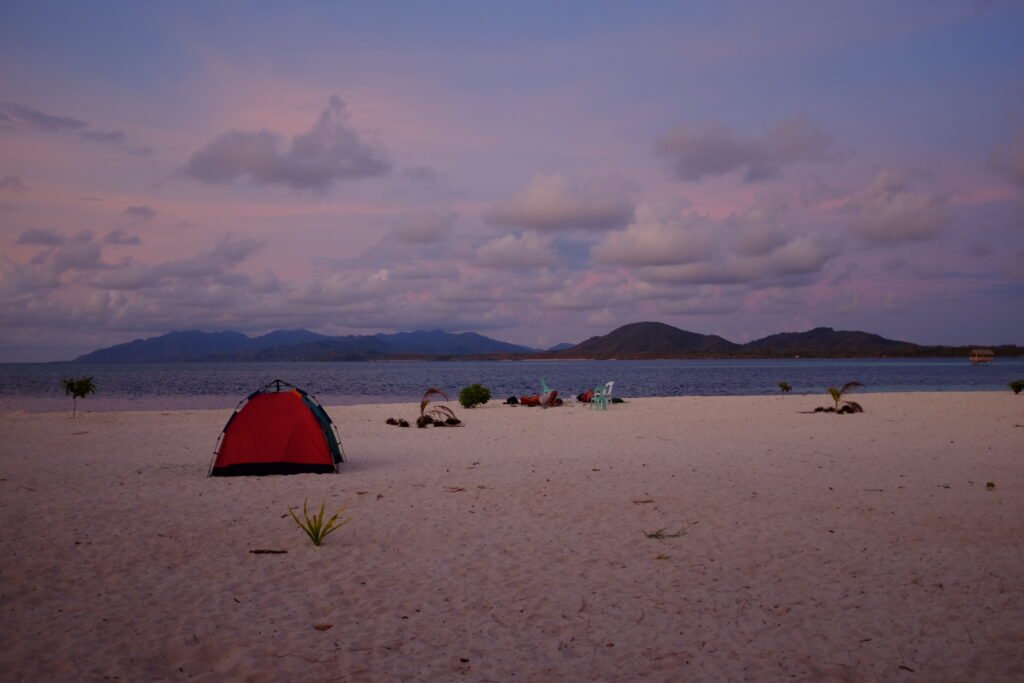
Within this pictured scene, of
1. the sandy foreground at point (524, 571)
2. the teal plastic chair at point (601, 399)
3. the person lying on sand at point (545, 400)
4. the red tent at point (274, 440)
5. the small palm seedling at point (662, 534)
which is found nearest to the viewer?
the sandy foreground at point (524, 571)

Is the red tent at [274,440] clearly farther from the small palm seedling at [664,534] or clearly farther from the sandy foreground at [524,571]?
the small palm seedling at [664,534]

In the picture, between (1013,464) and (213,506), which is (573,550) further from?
(1013,464)

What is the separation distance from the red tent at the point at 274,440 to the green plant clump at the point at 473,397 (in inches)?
651

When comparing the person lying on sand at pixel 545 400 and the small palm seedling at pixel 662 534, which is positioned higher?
the person lying on sand at pixel 545 400

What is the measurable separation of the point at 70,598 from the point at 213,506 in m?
3.77

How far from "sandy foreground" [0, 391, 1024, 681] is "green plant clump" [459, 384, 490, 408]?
14.8 meters

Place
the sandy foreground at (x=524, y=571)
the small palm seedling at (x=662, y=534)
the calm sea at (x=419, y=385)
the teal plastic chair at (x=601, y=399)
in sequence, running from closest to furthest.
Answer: the sandy foreground at (x=524, y=571) < the small palm seedling at (x=662, y=534) < the teal plastic chair at (x=601, y=399) < the calm sea at (x=419, y=385)

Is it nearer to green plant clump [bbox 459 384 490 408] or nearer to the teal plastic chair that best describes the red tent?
green plant clump [bbox 459 384 490 408]

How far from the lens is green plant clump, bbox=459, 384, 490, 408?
3020cm

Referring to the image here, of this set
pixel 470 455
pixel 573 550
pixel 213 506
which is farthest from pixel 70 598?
pixel 470 455

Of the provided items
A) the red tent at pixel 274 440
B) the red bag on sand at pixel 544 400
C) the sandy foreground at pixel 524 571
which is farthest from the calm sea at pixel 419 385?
the sandy foreground at pixel 524 571

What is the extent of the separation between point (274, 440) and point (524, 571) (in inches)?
282

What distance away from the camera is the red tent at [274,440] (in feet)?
43.3

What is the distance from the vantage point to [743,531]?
930 centimetres
